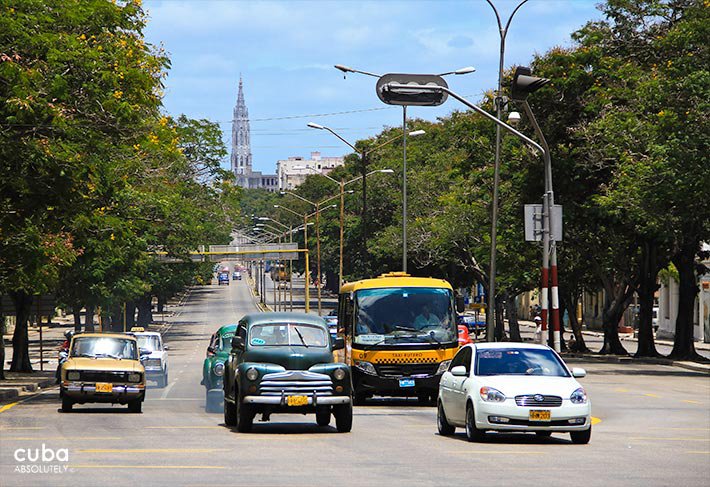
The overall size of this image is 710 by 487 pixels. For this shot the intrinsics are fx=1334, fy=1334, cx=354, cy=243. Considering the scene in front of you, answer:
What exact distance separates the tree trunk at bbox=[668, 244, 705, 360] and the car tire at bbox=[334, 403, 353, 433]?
36653 mm

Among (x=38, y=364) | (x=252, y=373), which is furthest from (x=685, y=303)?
(x=252, y=373)

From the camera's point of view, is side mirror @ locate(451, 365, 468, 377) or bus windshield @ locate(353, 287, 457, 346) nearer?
side mirror @ locate(451, 365, 468, 377)

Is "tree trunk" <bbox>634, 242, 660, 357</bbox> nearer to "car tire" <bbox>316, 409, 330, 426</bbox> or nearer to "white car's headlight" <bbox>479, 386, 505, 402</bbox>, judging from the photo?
"car tire" <bbox>316, 409, 330, 426</bbox>

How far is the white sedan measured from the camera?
20.1 meters

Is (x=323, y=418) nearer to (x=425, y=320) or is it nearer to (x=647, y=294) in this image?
(x=425, y=320)

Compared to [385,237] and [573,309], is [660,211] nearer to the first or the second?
[573,309]

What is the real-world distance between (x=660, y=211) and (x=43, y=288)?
21453 millimetres

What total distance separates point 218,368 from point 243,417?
1028 centimetres

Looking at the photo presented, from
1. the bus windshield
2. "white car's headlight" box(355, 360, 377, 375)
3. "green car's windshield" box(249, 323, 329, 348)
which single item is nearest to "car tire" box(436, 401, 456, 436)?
"green car's windshield" box(249, 323, 329, 348)

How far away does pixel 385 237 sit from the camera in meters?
98.1

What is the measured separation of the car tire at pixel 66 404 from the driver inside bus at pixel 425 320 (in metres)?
7.86

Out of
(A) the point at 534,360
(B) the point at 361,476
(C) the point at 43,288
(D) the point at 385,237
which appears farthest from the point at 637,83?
(D) the point at 385,237

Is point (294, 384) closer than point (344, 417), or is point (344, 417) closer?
point (294, 384)

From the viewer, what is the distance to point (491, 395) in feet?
66.2
